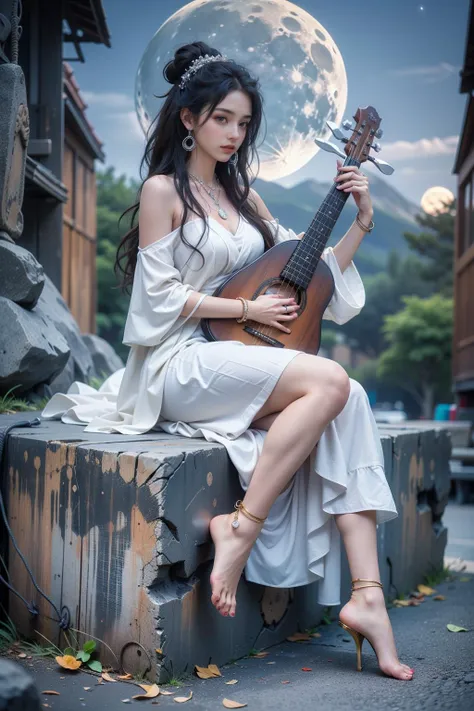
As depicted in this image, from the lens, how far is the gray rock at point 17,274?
11.7 ft

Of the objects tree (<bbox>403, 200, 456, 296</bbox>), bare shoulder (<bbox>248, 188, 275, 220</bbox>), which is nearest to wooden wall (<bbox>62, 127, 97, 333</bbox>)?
bare shoulder (<bbox>248, 188, 275, 220</bbox>)

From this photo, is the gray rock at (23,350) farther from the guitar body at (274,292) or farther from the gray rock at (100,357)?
the gray rock at (100,357)

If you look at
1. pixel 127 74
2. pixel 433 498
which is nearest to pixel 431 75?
pixel 127 74

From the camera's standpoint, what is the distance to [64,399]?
303 centimetres

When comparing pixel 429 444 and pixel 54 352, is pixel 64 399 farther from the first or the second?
pixel 429 444

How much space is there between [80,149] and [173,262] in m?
10.3

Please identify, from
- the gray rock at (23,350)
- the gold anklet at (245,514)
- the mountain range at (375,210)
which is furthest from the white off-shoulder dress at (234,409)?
the mountain range at (375,210)

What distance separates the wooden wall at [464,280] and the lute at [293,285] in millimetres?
10927

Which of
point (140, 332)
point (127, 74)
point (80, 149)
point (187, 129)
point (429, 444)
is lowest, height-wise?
point (429, 444)

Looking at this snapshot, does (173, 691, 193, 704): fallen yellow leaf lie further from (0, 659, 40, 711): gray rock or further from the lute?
the lute

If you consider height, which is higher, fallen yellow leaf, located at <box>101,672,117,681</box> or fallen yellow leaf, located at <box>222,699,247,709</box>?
fallen yellow leaf, located at <box>101,672,117,681</box>

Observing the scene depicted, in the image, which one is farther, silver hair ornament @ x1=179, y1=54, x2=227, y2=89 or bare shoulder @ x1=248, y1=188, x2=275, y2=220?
bare shoulder @ x1=248, y1=188, x2=275, y2=220

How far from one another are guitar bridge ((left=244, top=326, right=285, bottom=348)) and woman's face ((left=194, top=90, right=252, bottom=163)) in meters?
0.63

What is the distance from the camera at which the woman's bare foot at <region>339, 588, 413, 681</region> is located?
215 centimetres
